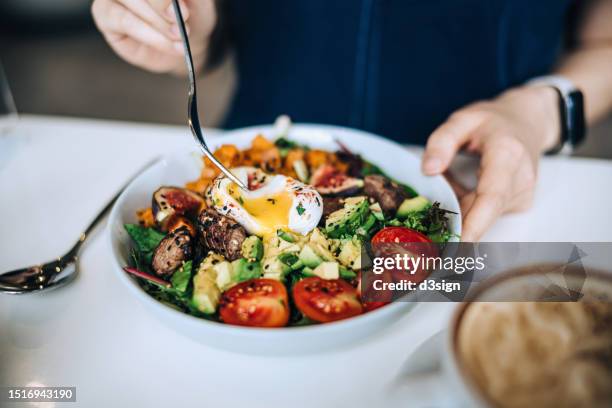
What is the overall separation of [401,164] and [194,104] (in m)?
0.49

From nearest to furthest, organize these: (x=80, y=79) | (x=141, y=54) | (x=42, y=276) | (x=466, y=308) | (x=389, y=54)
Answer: (x=466, y=308) < (x=42, y=276) < (x=141, y=54) < (x=389, y=54) < (x=80, y=79)

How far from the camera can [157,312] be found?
0.74 m

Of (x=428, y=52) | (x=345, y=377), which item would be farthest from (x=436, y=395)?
(x=428, y=52)

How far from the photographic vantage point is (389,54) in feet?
5.03

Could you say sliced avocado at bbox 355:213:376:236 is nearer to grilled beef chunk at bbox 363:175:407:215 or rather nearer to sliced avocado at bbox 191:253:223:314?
grilled beef chunk at bbox 363:175:407:215

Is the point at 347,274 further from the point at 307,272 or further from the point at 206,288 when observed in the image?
the point at 206,288

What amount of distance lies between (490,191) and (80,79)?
3.49 metres

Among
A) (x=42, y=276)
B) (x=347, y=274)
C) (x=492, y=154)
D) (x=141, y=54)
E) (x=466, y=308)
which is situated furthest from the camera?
(x=141, y=54)

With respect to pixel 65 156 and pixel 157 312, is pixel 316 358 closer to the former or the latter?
pixel 157 312

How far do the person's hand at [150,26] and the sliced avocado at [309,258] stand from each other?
0.63 metres

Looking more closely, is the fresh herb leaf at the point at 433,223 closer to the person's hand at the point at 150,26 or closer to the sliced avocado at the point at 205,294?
the sliced avocado at the point at 205,294

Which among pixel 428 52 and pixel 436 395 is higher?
pixel 428 52

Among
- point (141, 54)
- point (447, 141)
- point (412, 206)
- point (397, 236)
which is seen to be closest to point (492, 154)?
point (447, 141)

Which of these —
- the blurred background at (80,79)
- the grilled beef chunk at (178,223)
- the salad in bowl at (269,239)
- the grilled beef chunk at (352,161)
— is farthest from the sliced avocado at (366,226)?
the blurred background at (80,79)
